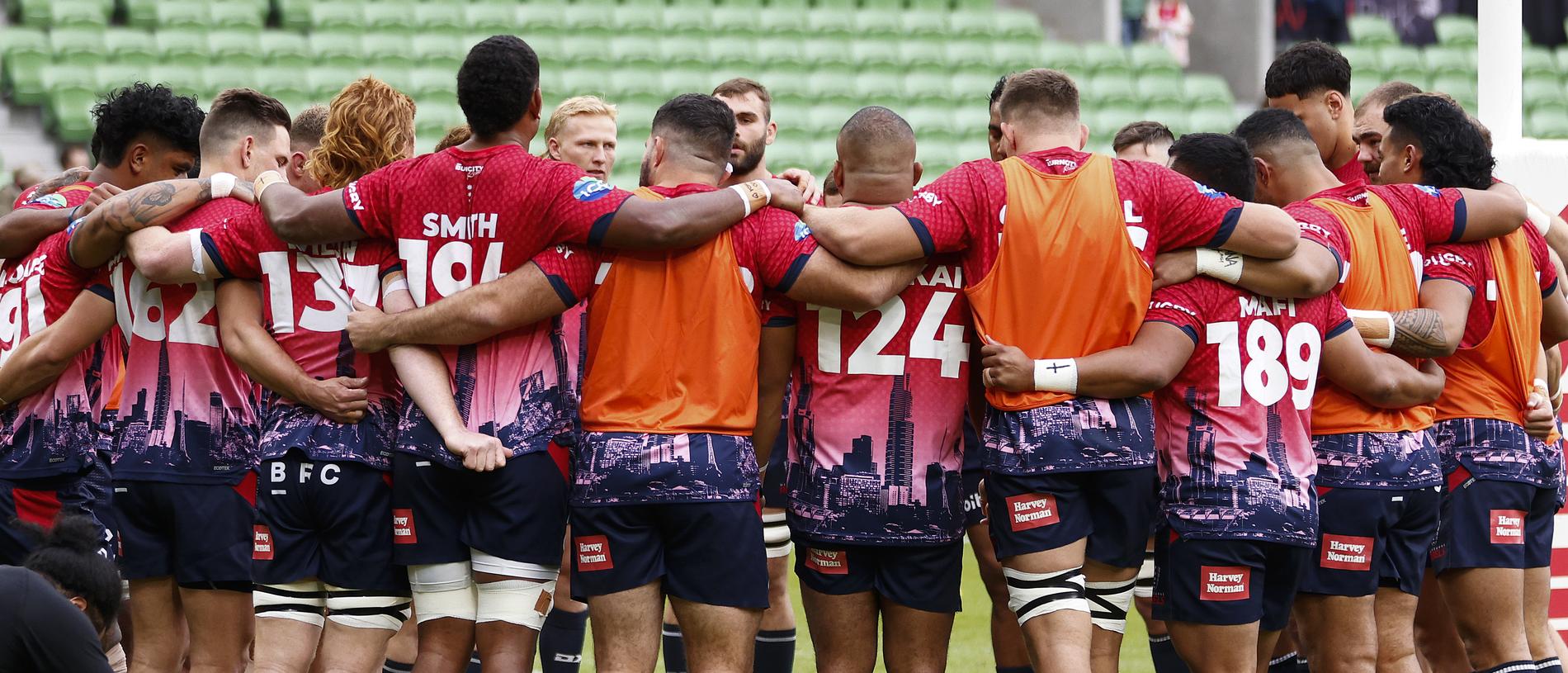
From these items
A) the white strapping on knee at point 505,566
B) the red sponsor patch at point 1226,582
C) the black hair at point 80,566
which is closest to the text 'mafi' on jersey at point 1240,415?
the red sponsor patch at point 1226,582

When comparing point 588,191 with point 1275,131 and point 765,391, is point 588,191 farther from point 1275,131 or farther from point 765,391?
point 1275,131

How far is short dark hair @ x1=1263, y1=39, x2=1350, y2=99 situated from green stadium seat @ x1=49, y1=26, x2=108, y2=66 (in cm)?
1383

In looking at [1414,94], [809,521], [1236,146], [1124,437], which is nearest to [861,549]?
[809,521]

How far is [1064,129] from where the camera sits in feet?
17.8

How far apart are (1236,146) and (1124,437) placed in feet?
3.90

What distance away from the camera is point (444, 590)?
5.27 metres

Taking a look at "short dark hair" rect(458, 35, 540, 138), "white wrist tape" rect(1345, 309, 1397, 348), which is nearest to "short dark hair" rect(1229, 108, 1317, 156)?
"white wrist tape" rect(1345, 309, 1397, 348)

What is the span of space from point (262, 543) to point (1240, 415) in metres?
3.37

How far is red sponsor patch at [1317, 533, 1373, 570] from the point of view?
5594mm

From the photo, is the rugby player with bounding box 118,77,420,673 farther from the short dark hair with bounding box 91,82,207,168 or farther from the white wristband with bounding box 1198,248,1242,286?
the white wristband with bounding box 1198,248,1242,286

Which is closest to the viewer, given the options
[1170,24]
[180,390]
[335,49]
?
[180,390]

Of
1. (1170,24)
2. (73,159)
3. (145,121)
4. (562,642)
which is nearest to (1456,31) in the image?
(1170,24)

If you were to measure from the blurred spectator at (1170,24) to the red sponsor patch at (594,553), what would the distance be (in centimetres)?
1911

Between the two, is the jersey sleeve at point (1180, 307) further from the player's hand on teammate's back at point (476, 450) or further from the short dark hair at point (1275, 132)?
the player's hand on teammate's back at point (476, 450)
